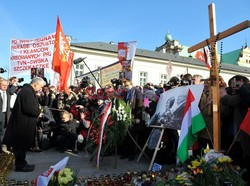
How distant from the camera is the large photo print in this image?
458 centimetres

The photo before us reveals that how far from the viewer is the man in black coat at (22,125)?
479 cm

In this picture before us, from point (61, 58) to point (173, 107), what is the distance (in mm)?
4633

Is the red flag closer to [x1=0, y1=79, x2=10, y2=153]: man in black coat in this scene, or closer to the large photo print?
the large photo print

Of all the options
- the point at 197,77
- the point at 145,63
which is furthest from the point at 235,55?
the point at 197,77

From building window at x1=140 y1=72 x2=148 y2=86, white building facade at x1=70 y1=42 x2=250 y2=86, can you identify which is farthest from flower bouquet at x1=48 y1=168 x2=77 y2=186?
building window at x1=140 y1=72 x2=148 y2=86

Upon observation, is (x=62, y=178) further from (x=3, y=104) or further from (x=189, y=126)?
(x=3, y=104)

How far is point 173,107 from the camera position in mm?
4969

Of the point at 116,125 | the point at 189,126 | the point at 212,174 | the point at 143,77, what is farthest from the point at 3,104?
the point at 143,77

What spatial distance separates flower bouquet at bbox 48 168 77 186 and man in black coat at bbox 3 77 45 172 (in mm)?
1704

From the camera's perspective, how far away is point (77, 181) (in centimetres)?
361

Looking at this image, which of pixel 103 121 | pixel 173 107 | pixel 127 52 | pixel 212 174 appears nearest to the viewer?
pixel 212 174

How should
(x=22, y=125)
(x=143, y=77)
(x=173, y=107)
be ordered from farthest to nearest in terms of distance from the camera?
(x=143, y=77)
(x=173, y=107)
(x=22, y=125)

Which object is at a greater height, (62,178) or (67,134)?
(67,134)

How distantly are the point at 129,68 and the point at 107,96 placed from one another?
408 cm
